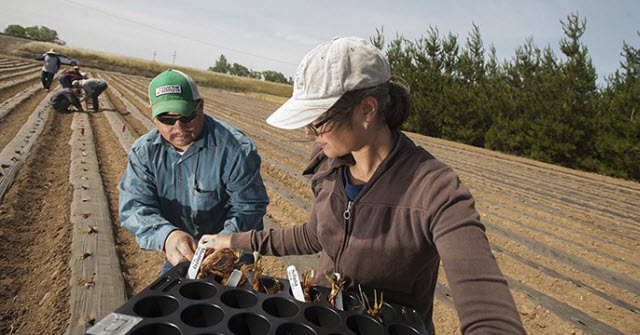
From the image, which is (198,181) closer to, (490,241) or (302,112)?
(302,112)

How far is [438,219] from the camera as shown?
101cm

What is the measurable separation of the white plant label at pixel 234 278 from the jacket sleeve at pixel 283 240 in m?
0.28

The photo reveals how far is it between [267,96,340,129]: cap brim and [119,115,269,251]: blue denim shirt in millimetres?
1012

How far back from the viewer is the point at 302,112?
1166 millimetres

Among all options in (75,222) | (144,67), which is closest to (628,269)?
(75,222)

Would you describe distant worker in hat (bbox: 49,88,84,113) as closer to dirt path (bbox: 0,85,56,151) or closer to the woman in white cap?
dirt path (bbox: 0,85,56,151)

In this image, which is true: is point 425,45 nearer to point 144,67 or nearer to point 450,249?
point 450,249

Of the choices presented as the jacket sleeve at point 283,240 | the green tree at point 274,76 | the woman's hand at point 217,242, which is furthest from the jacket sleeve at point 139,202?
the green tree at point 274,76

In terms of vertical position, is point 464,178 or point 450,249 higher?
point 450,249

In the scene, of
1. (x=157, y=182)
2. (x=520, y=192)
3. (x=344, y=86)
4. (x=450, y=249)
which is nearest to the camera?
(x=450, y=249)

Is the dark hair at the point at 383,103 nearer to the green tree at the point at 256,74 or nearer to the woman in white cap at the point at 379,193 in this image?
the woman in white cap at the point at 379,193

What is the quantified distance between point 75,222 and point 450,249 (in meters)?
4.09

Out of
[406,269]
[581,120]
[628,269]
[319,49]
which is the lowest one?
[628,269]

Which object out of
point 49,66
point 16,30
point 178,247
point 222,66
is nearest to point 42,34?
point 16,30
